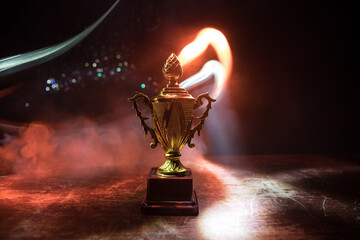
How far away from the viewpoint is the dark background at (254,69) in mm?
4922

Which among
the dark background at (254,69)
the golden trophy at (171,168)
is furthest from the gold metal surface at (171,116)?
the dark background at (254,69)

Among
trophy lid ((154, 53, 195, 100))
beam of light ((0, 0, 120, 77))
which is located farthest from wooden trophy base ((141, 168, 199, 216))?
beam of light ((0, 0, 120, 77))

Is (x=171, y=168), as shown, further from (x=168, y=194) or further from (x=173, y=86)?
(x=173, y=86)

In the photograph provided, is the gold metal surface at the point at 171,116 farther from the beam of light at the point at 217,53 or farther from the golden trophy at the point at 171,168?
the beam of light at the point at 217,53

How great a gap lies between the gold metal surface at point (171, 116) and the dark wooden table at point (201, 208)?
1.47 ft

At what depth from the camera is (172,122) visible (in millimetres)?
Answer: 1952

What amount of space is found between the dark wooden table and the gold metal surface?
1.47ft

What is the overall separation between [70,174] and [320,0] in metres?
5.66

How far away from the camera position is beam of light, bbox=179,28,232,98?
5.15 metres

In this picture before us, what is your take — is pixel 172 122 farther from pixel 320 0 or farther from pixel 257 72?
pixel 320 0

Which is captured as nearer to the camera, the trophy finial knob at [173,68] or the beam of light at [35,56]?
the trophy finial knob at [173,68]

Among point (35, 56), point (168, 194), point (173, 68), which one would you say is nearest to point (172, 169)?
point (168, 194)

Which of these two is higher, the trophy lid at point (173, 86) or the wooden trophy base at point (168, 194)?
the trophy lid at point (173, 86)

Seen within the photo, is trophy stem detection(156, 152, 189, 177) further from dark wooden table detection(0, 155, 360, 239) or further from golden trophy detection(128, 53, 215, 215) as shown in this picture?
dark wooden table detection(0, 155, 360, 239)
